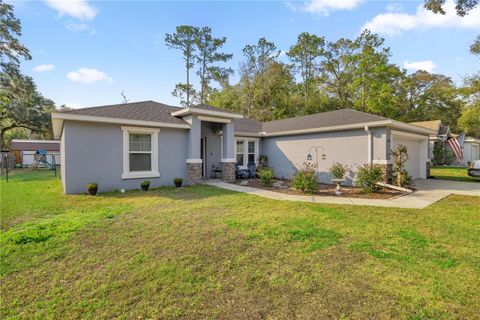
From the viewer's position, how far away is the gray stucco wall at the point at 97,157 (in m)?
8.77

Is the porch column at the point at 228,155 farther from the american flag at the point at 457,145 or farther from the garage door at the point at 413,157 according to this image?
the american flag at the point at 457,145

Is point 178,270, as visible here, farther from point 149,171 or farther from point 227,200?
point 149,171

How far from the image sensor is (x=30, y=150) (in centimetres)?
2811

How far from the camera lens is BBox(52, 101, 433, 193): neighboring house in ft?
29.8

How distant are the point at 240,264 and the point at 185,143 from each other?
8531mm

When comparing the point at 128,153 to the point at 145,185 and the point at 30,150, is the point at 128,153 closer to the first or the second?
the point at 145,185

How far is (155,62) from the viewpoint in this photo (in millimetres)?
16203

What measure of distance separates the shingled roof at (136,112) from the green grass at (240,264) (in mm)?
4396

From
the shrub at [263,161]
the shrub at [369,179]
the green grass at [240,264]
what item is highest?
the shrub at [263,161]

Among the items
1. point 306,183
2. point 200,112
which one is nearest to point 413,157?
point 306,183

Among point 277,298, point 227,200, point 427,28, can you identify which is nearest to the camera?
point 277,298

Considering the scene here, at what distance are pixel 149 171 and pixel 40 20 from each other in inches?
256

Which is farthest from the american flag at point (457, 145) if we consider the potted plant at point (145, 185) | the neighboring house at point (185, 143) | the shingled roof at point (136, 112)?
the potted plant at point (145, 185)

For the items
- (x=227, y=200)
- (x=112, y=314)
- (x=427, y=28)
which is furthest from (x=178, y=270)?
(x=427, y=28)
